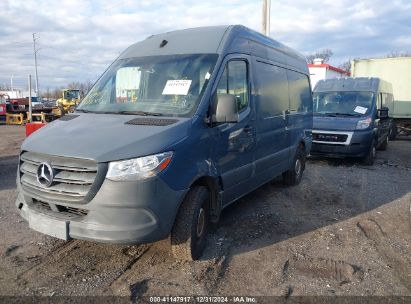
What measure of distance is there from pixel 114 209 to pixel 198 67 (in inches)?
77.5

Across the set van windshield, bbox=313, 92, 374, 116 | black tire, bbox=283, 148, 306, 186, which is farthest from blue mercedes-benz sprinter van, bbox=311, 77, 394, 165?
black tire, bbox=283, 148, 306, 186

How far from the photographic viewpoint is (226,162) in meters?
4.62

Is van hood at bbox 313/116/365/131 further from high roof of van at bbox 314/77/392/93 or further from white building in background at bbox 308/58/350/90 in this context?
white building in background at bbox 308/58/350/90

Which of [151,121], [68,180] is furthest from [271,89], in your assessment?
[68,180]

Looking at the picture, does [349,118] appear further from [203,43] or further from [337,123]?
Result: [203,43]

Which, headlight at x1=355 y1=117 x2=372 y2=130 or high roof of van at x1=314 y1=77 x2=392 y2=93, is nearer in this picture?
headlight at x1=355 y1=117 x2=372 y2=130

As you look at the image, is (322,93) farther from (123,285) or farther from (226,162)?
(123,285)

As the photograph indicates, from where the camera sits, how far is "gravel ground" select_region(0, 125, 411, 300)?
3721 mm

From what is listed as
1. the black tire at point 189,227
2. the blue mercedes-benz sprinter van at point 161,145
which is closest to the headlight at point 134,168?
the blue mercedes-benz sprinter van at point 161,145

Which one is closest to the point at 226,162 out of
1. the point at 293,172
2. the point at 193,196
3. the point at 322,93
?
the point at 193,196

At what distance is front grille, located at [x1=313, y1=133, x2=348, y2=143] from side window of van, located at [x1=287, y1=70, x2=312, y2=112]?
2.21 meters

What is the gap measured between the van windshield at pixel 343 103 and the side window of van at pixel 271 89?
4.55 meters

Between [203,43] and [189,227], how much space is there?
2.24 m

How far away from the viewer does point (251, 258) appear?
4.38 meters
